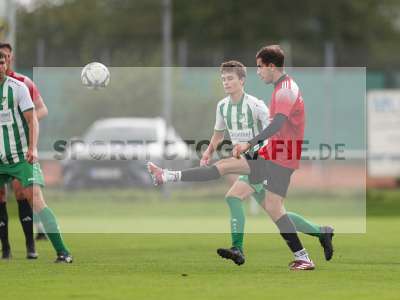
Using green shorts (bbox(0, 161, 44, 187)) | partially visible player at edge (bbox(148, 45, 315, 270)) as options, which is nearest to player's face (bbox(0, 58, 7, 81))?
green shorts (bbox(0, 161, 44, 187))

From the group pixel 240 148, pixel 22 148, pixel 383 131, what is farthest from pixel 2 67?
pixel 383 131

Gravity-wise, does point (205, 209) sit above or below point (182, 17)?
below

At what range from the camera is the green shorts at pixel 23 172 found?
495 inches

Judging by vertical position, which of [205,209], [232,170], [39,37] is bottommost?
[205,209]

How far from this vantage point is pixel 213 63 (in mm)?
29109

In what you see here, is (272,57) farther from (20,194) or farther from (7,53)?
(20,194)

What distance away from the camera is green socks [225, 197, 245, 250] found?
12258mm

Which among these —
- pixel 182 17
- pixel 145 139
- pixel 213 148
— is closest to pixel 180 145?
pixel 145 139

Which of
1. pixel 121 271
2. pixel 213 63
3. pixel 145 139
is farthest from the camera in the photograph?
pixel 213 63

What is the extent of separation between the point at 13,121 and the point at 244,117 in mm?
2402

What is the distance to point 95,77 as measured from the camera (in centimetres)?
1459

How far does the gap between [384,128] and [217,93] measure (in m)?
3.91

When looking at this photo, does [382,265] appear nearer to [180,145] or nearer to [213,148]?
[213,148]

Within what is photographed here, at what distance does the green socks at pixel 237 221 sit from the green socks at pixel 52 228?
1.77 metres
